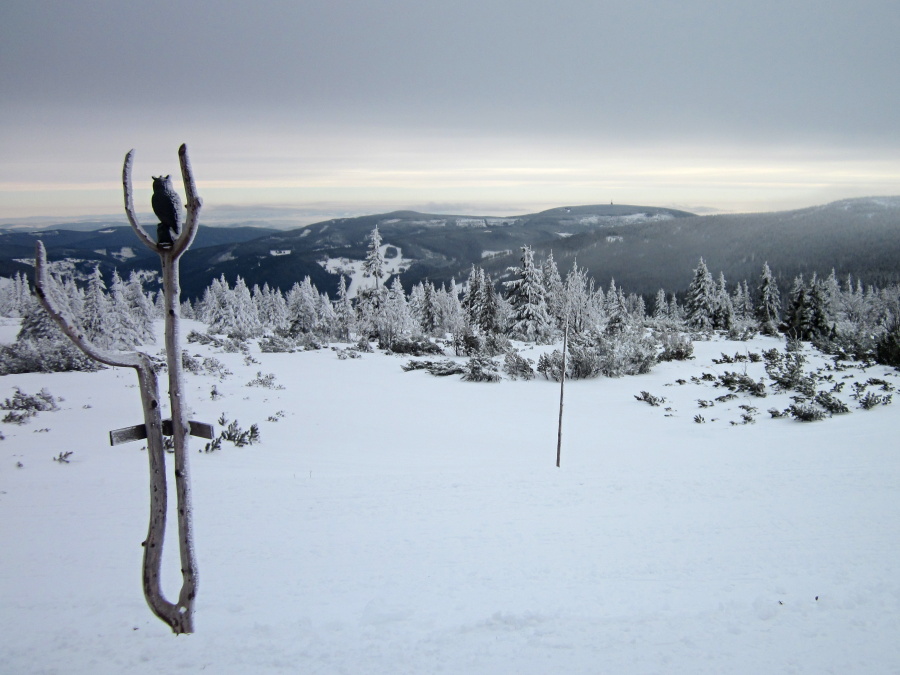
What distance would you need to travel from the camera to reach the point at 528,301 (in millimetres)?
34156

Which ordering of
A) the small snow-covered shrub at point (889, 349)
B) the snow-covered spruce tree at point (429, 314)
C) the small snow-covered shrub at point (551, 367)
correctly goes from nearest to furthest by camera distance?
1. the small snow-covered shrub at point (889, 349)
2. the small snow-covered shrub at point (551, 367)
3. the snow-covered spruce tree at point (429, 314)

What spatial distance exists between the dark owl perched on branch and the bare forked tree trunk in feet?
0.21

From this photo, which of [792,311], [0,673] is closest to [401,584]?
[0,673]

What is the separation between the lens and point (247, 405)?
11.8 meters

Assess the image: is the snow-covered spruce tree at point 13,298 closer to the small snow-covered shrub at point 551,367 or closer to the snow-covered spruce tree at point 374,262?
the snow-covered spruce tree at point 374,262

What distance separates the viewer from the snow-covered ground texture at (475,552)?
3.36 metres

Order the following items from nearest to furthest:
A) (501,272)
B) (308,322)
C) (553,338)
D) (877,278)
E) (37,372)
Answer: (37,372) → (553,338) → (308,322) → (877,278) → (501,272)

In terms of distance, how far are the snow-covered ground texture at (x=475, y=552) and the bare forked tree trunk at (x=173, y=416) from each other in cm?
41

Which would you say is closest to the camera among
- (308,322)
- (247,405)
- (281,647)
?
(281,647)

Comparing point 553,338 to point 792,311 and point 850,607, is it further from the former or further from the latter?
point 850,607

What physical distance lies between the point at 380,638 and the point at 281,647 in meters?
0.70

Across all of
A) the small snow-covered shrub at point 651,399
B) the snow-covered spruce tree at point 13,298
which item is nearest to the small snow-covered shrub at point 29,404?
the small snow-covered shrub at point 651,399

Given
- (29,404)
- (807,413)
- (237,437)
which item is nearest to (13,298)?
(29,404)

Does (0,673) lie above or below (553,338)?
above
